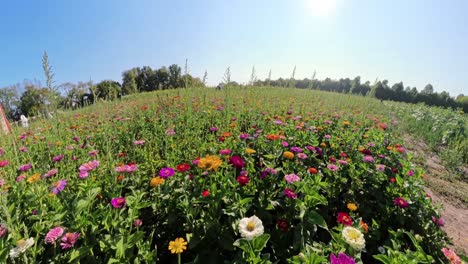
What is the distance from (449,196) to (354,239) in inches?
142

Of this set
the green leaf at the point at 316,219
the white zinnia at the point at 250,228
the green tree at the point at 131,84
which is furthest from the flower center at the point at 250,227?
the green tree at the point at 131,84

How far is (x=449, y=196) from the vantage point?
3436mm

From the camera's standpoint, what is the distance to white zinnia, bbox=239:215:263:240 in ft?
3.74

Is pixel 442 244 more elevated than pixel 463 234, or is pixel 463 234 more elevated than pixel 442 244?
pixel 442 244

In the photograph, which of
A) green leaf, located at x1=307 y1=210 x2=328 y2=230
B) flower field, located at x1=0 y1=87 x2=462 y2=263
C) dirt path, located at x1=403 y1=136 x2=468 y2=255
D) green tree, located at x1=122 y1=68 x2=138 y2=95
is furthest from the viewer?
green tree, located at x1=122 y1=68 x2=138 y2=95

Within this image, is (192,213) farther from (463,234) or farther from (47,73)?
(463,234)

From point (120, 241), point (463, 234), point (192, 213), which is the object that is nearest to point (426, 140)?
point (463, 234)

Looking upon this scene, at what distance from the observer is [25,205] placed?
1566 millimetres

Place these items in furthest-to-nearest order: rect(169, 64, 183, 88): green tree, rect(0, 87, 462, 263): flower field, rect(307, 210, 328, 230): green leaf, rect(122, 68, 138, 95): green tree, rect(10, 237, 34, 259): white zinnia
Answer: rect(169, 64, 183, 88): green tree
rect(122, 68, 138, 95): green tree
rect(307, 210, 328, 230): green leaf
rect(0, 87, 462, 263): flower field
rect(10, 237, 34, 259): white zinnia

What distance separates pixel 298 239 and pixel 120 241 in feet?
3.49

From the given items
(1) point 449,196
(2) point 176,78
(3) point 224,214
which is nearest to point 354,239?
(3) point 224,214

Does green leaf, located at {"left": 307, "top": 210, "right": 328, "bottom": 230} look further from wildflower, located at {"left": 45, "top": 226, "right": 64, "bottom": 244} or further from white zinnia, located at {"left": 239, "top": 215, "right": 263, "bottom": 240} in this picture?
wildflower, located at {"left": 45, "top": 226, "right": 64, "bottom": 244}

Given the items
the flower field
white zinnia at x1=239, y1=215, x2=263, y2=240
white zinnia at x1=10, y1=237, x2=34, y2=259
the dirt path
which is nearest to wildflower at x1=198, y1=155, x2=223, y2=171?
the flower field

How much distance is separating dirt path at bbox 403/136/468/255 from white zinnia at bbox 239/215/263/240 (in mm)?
2048
